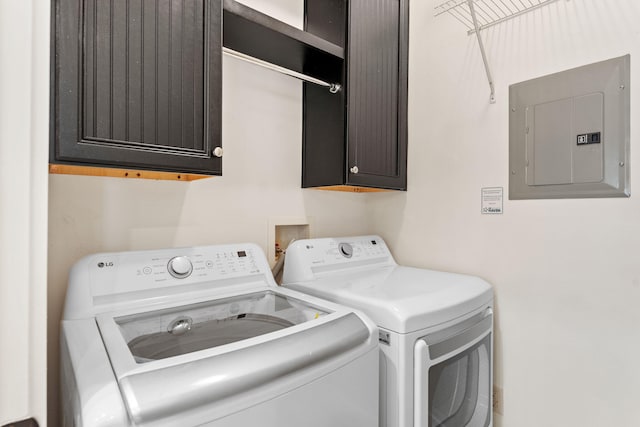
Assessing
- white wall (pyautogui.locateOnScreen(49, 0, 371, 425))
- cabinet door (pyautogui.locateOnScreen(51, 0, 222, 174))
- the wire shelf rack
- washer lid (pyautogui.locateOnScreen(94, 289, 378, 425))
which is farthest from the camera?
the wire shelf rack

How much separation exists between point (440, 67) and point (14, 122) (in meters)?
1.84

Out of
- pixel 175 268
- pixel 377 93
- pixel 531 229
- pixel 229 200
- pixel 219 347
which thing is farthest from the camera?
pixel 377 93

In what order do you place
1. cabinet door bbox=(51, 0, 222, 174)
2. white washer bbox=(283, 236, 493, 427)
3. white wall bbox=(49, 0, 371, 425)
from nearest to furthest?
cabinet door bbox=(51, 0, 222, 174) → white washer bbox=(283, 236, 493, 427) → white wall bbox=(49, 0, 371, 425)

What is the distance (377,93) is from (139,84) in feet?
3.65

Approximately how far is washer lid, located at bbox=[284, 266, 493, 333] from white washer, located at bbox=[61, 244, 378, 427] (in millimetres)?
112

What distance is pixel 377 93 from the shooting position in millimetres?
1705

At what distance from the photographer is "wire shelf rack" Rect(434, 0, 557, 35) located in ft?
4.87

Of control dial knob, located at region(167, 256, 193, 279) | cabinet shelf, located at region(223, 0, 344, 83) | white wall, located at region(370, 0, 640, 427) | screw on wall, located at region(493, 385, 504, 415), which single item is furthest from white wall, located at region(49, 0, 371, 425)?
screw on wall, located at region(493, 385, 504, 415)

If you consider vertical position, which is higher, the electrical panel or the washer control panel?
the electrical panel

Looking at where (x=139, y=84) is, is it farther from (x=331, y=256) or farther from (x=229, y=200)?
(x=331, y=256)

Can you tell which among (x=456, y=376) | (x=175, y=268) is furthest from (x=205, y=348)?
(x=456, y=376)

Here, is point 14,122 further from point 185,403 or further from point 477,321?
point 477,321

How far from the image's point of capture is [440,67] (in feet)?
5.88

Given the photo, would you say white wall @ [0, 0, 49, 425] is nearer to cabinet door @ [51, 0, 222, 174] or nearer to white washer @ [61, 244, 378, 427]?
white washer @ [61, 244, 378, 427]
